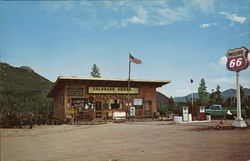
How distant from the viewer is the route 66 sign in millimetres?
11847

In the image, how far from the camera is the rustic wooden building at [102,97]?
19.9 meters

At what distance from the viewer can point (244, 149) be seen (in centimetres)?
644

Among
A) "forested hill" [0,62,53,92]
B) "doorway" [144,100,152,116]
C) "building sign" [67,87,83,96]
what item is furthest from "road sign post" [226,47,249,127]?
"building sign" [67,87,83,96]

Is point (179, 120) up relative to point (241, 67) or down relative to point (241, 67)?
down

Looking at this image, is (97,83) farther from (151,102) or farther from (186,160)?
(186,160)

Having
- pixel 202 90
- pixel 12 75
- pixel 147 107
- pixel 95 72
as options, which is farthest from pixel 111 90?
pixel 95 72

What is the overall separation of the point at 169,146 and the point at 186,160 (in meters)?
1.66

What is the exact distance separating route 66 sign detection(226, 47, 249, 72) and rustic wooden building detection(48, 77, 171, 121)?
959 centimetres

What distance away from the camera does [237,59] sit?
12.2 m

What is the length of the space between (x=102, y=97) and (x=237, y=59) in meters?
12.1

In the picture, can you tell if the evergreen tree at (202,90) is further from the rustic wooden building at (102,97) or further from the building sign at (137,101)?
the building sign at (137,101)

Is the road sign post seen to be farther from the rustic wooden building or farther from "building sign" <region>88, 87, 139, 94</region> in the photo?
"building sign" <region>88, 87, 139, 94</region>

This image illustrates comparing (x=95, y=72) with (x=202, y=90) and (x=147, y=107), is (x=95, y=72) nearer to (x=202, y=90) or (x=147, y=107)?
(x=147, y=107)

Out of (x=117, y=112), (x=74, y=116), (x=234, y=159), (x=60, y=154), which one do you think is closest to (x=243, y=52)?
(x=234, y=159)
